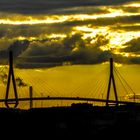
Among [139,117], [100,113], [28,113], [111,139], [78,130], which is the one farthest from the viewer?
[100,113]

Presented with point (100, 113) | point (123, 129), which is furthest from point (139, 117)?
point (123, 129)

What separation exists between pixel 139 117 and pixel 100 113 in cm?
892

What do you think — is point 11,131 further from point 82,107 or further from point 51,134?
point 82,107

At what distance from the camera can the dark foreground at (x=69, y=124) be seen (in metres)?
89.2

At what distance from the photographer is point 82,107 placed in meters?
127

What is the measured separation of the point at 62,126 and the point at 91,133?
23.2 feet

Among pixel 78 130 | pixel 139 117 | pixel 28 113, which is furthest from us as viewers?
pixel 139 117

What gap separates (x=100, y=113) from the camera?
122 metres

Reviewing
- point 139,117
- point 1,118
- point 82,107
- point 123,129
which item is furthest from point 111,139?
point 82,107

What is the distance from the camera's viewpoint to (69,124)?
329ft

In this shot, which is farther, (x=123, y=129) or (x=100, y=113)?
(x=100, y=113)

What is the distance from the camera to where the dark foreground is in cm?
8925

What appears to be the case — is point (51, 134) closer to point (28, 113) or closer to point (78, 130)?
point (78, 130)

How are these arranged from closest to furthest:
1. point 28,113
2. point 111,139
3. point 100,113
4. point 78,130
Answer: point 111,139 < point 78,130 < point 28,113 < point 100,113
